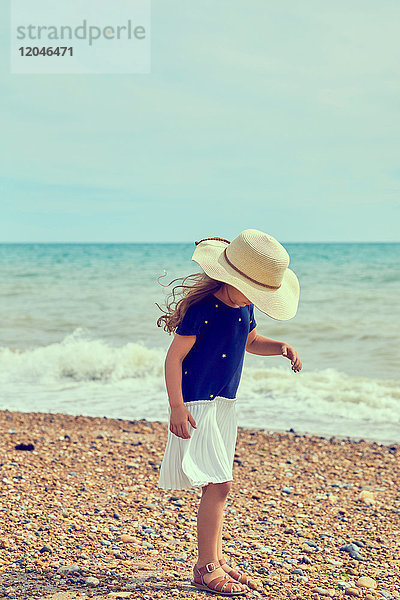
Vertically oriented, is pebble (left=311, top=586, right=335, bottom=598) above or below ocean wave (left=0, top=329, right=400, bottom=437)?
above

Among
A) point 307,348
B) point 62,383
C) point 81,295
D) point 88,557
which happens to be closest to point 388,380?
point 307,348

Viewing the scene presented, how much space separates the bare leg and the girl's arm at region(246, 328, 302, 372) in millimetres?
691

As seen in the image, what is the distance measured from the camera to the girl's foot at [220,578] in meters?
3.14

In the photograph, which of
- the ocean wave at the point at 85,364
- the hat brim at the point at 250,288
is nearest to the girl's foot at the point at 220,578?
the hat brim at the point at 250,288

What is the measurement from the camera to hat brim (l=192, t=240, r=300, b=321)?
2914 millimetres

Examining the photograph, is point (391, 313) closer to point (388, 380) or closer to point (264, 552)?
point (388, 380)

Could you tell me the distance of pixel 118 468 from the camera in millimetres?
5473

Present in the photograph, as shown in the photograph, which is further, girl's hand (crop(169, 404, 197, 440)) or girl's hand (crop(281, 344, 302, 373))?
girl's hand (crop(281, 344, 302, 373))

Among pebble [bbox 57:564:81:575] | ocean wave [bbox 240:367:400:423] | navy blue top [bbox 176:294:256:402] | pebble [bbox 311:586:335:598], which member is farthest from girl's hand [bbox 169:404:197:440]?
ocean wave [bbox 240:367:400:423]

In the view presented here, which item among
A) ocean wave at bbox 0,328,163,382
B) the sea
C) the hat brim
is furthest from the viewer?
ocean wave at bbox 0,328,163,382

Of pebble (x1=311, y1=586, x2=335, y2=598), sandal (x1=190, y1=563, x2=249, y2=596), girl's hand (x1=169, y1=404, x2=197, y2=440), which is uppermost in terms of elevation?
girl's hand (x1=169, y1=404, x2=197, y2=440)

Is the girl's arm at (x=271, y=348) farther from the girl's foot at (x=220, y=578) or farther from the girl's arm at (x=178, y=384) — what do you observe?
the girl's foot at (x=220, y=578)

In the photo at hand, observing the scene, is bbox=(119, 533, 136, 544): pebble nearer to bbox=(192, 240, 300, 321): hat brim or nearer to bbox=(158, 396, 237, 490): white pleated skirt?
bbox=(158, 396, 237, 490): white pleated skirt

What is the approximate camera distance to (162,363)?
A: 11.2 m
